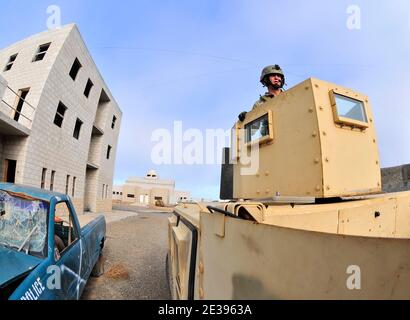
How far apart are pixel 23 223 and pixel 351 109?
3.76 m

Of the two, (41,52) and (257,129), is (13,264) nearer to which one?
(257,129)

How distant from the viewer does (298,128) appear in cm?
229

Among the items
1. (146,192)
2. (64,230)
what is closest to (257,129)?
(64,230)

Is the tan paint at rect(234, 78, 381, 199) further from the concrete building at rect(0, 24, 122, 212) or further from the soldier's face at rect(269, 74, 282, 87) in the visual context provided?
the concrete building at rect(0, 24, 122, 212)

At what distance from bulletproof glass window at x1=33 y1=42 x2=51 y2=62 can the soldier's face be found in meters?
13.0

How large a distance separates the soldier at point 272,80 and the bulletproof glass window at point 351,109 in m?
1.13

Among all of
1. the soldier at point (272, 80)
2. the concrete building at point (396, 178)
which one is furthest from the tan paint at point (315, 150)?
the concrete building at point (396, 178)

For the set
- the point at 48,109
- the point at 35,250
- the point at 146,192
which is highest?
the point at 48,109


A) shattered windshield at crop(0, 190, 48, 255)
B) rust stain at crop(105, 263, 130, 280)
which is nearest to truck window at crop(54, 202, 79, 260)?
shattered windshield at crop(0, 190, 48, 255)

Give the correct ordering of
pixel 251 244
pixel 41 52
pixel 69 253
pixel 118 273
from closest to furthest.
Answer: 1. pixel 251 244
2. pixel 69 253
3. pixel 118 273
4. pixel 41 52

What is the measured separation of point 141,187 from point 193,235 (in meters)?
50.2

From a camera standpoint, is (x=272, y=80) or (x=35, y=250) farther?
(x=272, y=80)

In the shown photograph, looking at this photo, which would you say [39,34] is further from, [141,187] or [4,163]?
[141,187]

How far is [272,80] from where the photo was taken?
3484 mm
